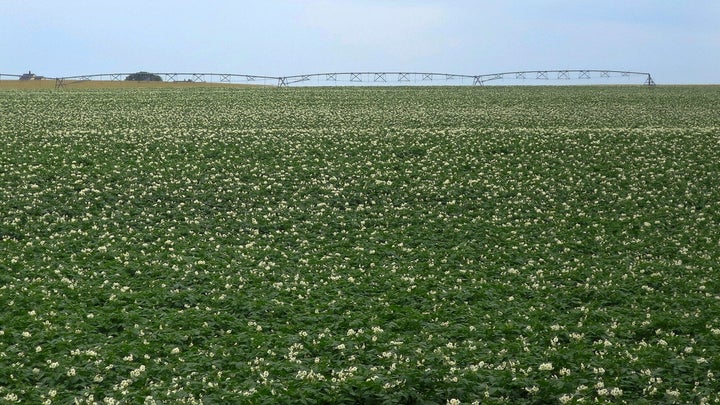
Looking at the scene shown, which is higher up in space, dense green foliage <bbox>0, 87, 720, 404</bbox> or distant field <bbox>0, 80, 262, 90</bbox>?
distant field <bbox>0, 80, 262, 90</bbox>

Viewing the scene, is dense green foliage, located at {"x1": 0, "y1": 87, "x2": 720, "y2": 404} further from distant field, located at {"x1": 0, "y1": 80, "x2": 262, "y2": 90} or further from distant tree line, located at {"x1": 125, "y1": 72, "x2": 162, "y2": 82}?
distant tree line, located at {"x1": 125, "y1": 72, "x2": 162, "y2": 82}

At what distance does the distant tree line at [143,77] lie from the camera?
103 metres

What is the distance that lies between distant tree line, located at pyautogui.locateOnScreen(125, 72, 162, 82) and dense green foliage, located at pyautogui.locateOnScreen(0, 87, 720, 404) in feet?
217

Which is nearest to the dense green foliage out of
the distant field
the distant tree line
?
the distant field

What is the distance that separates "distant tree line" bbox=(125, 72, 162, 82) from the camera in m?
103

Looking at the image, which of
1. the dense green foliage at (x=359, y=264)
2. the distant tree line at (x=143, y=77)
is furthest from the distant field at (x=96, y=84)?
the dense green foliage at (x=359, y=264)

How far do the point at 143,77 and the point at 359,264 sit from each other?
92.5 meters

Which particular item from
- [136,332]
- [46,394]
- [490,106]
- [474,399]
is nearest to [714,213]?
[474,399]

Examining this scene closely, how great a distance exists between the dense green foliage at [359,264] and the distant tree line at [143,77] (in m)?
66.3

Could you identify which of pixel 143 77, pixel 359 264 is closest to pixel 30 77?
pixel 143 77

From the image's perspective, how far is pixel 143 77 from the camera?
341 ft

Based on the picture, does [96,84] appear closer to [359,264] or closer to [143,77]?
[143,77]

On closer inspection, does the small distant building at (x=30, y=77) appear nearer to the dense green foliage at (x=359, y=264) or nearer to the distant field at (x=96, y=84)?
the distant field at (x=96, y=84)

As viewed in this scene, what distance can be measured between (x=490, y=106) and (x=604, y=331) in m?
43.0
